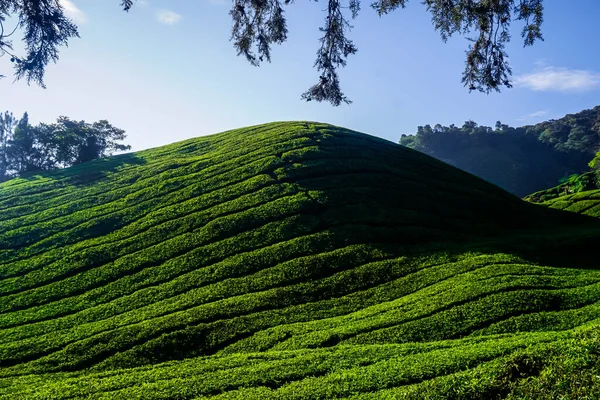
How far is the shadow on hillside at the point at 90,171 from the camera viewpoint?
32219mm

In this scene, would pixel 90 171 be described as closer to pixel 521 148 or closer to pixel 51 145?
pixel 51 145

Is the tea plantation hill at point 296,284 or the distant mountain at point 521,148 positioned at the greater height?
the distant mountain at point 521,148

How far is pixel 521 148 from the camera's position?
109m

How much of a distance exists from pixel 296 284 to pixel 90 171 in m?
25.0

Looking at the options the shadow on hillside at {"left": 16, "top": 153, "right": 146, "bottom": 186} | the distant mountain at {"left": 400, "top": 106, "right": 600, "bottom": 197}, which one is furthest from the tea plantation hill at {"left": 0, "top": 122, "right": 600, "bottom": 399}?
the distant mountain at {"left": 400, "top": 106, "right": 600, "bottom": 197}

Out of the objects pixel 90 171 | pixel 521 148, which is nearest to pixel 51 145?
pixel 90 171

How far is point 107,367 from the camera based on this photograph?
1303cm

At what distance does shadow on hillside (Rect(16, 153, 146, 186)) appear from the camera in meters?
32.2

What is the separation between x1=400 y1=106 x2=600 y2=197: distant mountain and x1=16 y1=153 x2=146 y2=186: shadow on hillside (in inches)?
3165

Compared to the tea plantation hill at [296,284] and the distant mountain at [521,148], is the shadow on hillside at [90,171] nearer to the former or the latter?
the tea plantation hill at [296,284]

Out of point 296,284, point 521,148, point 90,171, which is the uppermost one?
point 521,148

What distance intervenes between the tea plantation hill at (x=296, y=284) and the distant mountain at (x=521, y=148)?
78045mm

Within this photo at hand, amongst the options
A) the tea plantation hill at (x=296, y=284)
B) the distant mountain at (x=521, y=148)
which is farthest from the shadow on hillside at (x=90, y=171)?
the distant mountain at (x=521, y=148)

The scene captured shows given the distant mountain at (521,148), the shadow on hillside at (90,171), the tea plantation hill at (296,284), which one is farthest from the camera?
the distant mountain at (521,148)
